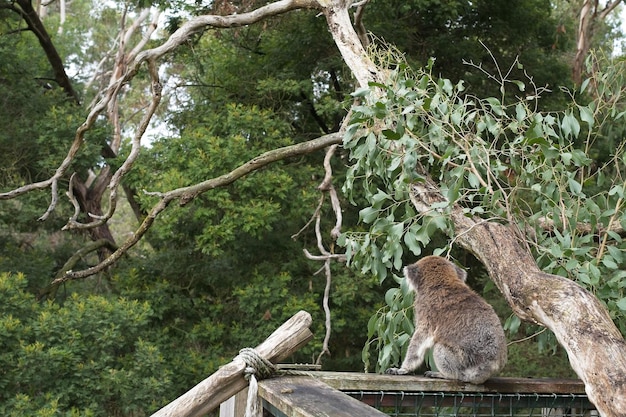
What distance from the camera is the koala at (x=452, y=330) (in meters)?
3.67

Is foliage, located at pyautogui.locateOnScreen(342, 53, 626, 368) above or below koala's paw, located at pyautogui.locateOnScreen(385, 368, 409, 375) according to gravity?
above

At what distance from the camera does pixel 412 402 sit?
3.10 m

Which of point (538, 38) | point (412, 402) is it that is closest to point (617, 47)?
point (538, 38)

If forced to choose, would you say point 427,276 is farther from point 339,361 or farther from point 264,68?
point 264,68

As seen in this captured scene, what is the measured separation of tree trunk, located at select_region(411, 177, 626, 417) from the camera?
273 centimetres

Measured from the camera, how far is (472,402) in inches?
129

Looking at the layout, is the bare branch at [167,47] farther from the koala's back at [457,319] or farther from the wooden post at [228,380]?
the wooden post at [228,380]

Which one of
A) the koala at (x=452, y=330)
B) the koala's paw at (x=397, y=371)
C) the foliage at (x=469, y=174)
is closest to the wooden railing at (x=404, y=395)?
the koala at (x=452, y=330)

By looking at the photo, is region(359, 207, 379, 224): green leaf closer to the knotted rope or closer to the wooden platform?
the wooden platform

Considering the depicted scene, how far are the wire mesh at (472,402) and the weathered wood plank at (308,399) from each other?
0.99ft

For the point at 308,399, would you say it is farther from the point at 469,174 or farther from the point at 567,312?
the point at 469,174

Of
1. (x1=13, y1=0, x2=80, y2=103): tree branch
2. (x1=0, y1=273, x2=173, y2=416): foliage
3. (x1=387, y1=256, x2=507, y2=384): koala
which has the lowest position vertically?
(x1=0, y1=273, x2=173, y2=416): foliage

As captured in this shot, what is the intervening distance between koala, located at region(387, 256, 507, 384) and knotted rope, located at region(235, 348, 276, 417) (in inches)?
39.9

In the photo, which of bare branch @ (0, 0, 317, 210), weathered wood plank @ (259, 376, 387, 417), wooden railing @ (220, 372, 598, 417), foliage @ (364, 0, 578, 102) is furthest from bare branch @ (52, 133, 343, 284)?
foliage @ (364, 0, 578, 102)
